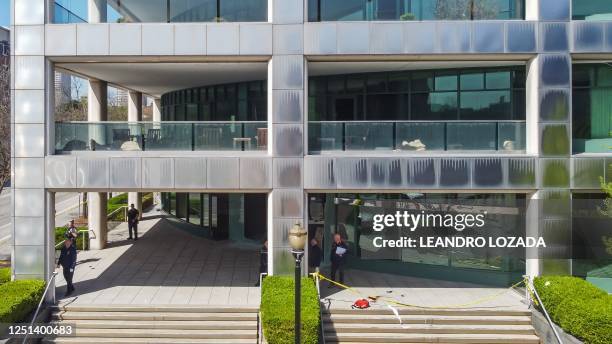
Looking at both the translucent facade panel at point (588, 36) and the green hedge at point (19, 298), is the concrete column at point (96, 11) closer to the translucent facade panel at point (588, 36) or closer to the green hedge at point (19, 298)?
the green hedge at point (19, 298)

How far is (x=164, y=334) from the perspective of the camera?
572 inches

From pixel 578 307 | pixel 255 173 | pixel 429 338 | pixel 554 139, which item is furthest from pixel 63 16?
pixel 578 307

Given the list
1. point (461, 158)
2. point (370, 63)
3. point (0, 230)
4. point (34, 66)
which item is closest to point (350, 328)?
point (461, 158)

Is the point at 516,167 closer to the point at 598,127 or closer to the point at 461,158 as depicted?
the point at 461,158

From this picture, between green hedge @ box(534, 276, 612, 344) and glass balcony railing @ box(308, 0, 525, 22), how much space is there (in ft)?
26.3

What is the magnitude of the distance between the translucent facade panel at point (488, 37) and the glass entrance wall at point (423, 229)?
4.97 metres

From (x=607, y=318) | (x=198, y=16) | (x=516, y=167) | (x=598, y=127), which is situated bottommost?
(x=607, y=318)

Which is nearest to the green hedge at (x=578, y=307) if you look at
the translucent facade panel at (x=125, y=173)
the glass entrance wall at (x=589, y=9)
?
the glass entrance wall at (x=589, y=9)

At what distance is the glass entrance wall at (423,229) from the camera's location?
17.6 m

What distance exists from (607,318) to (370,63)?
9484mm

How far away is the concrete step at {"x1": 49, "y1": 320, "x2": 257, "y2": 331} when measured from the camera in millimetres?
14633

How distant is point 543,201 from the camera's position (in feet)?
50.9

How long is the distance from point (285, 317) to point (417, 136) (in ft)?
22.8

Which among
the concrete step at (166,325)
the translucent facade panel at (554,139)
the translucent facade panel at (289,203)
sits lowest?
the concrete step at (166,325)
